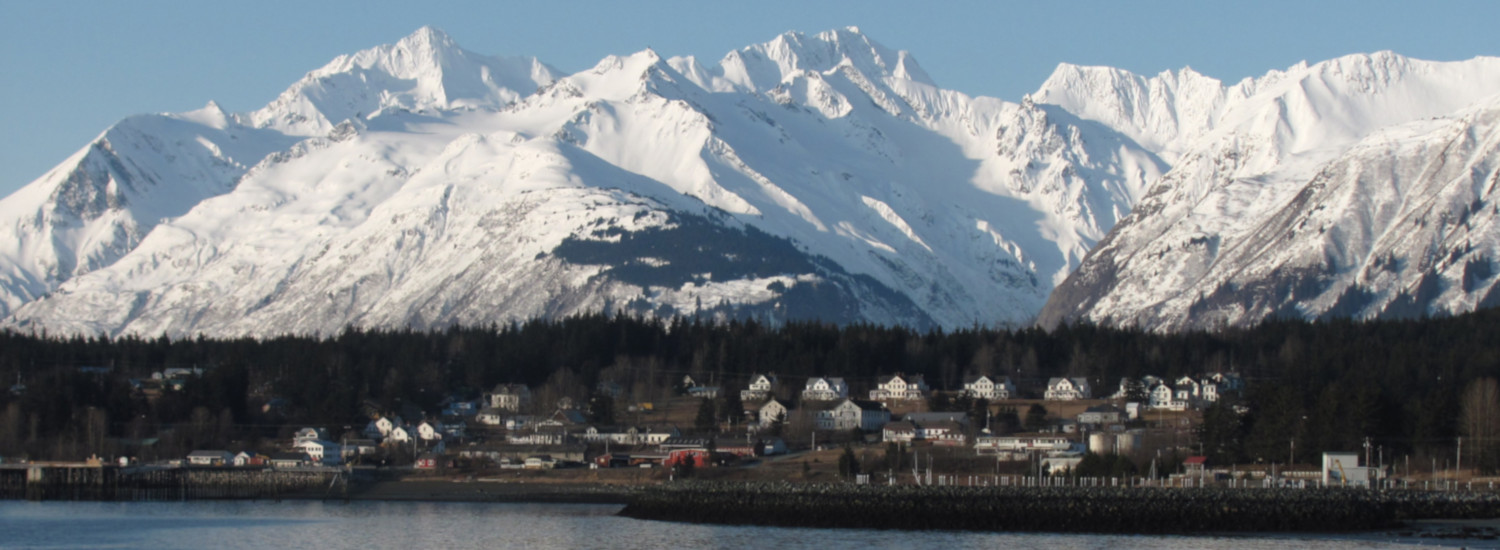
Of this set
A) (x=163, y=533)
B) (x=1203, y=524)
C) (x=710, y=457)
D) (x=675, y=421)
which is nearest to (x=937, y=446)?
(x=710, y=457)

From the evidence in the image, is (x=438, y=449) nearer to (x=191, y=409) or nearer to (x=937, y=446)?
(x=191, y=409)

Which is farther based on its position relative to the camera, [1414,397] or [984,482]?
[1414,397]

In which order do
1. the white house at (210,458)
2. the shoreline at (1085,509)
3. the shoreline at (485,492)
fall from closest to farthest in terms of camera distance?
the shoreline at (1085,509), the shoreline at (485,492), the white house at (210,458)

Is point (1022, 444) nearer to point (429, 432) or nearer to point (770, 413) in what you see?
point (770, 413)

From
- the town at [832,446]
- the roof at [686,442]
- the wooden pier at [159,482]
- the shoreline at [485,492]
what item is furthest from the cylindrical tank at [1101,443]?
the wooden pier at [159,482]

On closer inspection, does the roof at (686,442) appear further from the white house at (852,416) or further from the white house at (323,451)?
the white house at (323,451)

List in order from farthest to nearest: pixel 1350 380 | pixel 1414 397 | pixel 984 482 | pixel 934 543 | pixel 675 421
→ pixel 675 421 → pixel 1350 380 → pixel 1414 397 → pixel 984 482 → pixel 934 543
